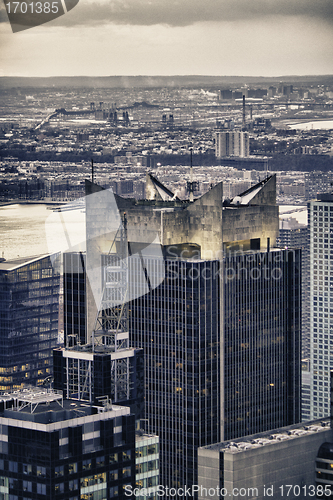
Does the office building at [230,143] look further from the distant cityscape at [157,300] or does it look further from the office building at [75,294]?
the office building at [75,294]

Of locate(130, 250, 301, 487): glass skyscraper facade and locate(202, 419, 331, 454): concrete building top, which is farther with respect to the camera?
locate(130, 250, 301, 487): glass skyscraper facade

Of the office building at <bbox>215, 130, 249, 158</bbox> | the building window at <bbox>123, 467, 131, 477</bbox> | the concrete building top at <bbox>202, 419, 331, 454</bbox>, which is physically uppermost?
the office building at <bbox>215, 130, 249, 158</bbox>

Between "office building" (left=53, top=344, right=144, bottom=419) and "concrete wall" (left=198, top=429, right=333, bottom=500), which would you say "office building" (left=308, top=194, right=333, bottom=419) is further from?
"office building" (left=53, top=344, right=144, bottom=419)

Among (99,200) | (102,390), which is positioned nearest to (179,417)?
(99,200)

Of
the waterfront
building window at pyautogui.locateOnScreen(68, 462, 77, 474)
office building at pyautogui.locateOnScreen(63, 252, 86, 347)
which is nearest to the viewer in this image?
building window at pyautogui.locateOnScreen(68, 462, 77, 474)

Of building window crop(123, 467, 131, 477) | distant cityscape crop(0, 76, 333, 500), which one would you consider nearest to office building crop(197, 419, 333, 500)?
distant cityscape crop(0, 76, 333, 500)

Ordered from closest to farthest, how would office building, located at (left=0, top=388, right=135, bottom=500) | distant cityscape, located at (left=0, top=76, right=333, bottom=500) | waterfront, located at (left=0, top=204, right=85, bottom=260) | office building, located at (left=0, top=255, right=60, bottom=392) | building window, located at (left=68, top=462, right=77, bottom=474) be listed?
office building, located at (left=0, top=388, right=135, bottom=500), building window, located at (left=68, top=462, right=77, bottom=474), distant cityscape, located at (left=0, top=76, right=333, bottom=500), waterfront, located at (left=0, top=204, right=85, bottom=260), office building, located at (left=0, top=255, right=60, bottom=392)

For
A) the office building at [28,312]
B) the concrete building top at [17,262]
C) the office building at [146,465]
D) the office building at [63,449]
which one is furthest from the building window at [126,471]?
the concrete building top at [17,262]
